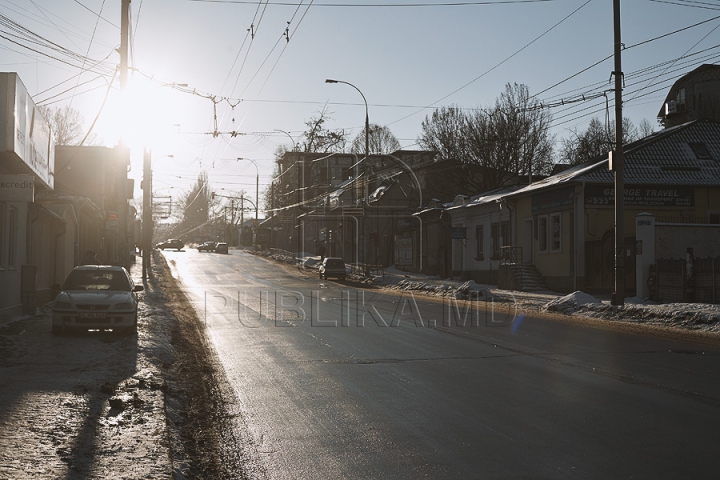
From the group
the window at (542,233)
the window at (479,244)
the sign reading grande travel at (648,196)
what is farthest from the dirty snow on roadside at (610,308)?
the window at (479,244)

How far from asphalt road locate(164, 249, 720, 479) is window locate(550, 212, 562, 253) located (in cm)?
1625

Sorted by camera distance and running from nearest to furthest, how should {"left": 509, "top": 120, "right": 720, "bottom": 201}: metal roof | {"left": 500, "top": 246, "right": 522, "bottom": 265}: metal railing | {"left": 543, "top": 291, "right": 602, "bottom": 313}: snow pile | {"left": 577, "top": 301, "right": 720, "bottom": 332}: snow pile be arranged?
{"left": 577, "top": 301, "right": 720, "bottom": 332}: snow pile, {"left": 543, "top": 291, "right": 602, "bottom": 313}: snow pile, {"left": 509, "top": 120, "right": 720, "bottom": 201}: metal roof, {"left": 500, "top": 246, "right": 522, "bottom": 265}: metal railing

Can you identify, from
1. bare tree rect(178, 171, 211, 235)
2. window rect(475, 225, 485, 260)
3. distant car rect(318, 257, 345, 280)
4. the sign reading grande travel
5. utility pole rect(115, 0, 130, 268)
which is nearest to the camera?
utility pole rect(115, 0, 130, 268)

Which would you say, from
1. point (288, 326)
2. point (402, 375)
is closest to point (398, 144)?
point (288, 326)

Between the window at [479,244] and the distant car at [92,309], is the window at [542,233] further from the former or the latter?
the distant car at [92,309]

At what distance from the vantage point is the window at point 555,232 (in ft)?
107

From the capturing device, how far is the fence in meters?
21.4

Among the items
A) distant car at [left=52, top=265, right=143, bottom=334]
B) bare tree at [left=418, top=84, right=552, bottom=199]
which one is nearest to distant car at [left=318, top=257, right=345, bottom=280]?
bare tree at [left=418, top=84, right=552, bottom=199]

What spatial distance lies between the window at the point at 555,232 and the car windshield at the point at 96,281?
21566 millimetres

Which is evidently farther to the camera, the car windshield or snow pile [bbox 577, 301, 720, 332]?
snow pile [bbox 577, 301, 720, 332]

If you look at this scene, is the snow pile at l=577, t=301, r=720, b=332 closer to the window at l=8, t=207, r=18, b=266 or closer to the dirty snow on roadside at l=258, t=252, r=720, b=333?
the dirty snow on roadside at l=258, t=252, r=720, b=333

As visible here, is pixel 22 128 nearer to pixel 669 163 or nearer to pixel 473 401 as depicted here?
pixel 473 401

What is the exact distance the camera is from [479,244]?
4250cm

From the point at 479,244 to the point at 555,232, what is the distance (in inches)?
379
